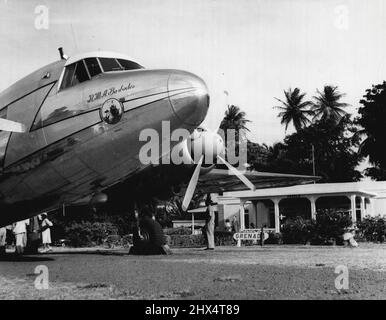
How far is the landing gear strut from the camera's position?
Answer: 15539 mm

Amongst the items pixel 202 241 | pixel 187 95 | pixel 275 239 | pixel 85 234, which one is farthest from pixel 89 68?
pixel 85 234

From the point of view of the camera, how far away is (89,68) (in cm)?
1030

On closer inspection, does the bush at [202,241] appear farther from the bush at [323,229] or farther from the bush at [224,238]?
the bush at [323,229]

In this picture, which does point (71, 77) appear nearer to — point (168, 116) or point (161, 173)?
point (168, 116)

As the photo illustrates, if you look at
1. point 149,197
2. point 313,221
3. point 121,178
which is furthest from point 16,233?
point 313,221

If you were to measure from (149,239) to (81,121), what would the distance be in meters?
6.67

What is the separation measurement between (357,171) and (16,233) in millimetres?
53122

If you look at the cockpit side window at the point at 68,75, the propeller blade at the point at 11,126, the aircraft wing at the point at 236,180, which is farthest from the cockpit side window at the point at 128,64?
the aircraft wing at the point at 236,180

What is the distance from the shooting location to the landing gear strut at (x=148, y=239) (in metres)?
15.5

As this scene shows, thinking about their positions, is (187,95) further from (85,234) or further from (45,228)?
(85,234)

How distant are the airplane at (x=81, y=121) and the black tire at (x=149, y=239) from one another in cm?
383

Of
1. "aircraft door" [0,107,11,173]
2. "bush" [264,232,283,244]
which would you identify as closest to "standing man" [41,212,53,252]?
"aircraft door" [0,107,11,173]

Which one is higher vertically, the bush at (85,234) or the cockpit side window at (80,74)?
the cockpit side window at (80,74)
